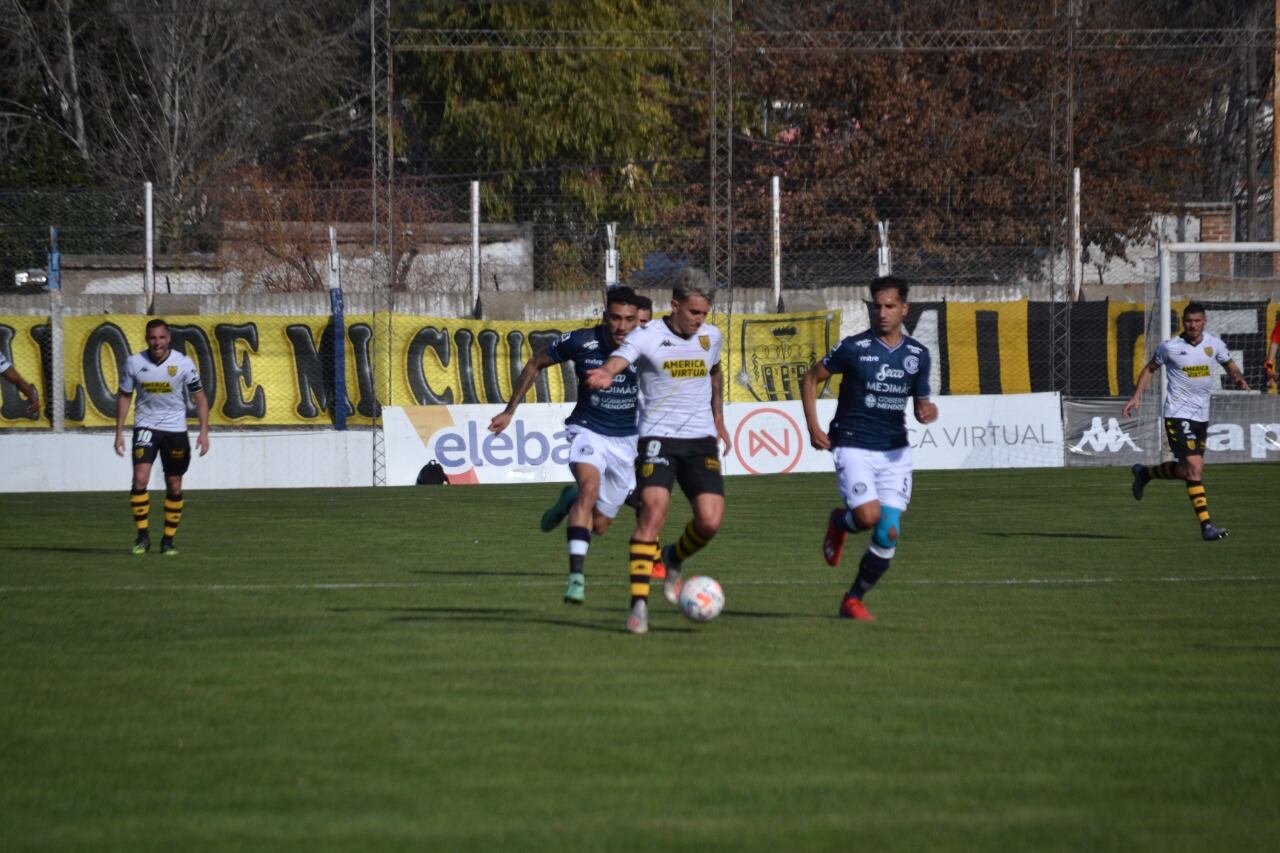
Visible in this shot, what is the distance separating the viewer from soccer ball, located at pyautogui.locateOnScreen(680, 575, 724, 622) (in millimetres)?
10367

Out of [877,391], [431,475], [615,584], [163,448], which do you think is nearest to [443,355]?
[431,475]

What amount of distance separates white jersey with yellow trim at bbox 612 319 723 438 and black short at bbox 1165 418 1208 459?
8.27 metres

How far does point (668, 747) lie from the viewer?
281 inches

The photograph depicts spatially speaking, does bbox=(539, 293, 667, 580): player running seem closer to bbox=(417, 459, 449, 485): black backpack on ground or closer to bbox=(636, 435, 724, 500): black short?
bbox=(636, 435, 724, 500): black short

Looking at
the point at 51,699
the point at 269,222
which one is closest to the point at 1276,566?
the point at 51,699

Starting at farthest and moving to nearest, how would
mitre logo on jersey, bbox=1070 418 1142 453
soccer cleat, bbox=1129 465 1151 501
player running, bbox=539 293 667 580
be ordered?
mitre logo on jersey, bbox=1070 418 1142 453 → soccer cleat, bbox=1129 465 1151 501 → player running, bbox=539 293 667 580

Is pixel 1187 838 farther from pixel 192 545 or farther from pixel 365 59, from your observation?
pixel 365 59

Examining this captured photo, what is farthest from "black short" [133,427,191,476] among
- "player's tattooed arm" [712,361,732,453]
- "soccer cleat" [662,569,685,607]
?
"player's tattooed arm" [712,361,732,453]

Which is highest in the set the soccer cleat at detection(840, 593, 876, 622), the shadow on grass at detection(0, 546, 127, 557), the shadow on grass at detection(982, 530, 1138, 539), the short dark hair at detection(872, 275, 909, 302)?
the short dark hair at detection(872, 275, 909, 302)

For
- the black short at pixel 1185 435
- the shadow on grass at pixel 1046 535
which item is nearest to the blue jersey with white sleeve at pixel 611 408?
the shadow on grass at pixel 1046 535

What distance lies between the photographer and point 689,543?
1147cm

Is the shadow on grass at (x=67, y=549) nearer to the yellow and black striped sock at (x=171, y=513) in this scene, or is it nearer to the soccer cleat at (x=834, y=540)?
the yellow and black striped sock at (x=171, y=513)

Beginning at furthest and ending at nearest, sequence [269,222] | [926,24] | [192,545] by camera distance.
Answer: [926,24] < [269,222] < [192,545]

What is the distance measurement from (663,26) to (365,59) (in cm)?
793
